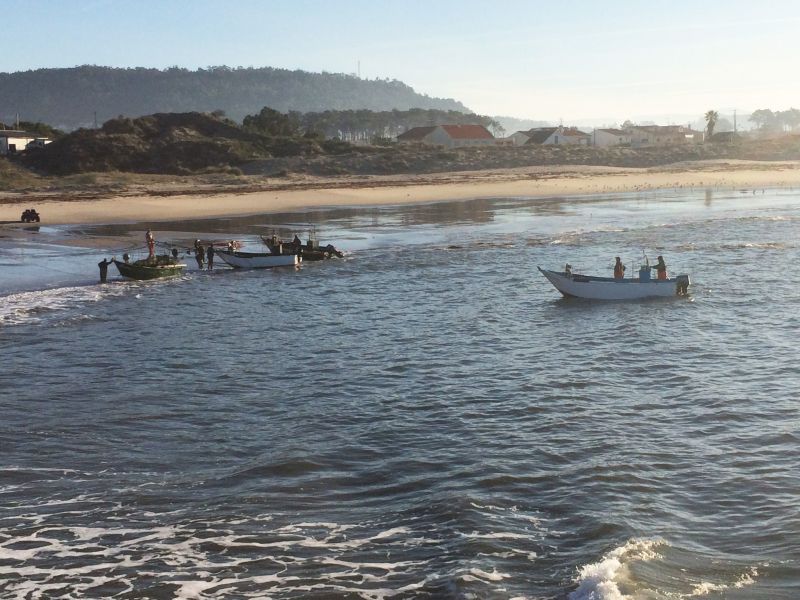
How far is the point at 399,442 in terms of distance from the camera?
17.1 m

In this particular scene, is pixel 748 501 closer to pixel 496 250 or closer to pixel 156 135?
pixel 496 250

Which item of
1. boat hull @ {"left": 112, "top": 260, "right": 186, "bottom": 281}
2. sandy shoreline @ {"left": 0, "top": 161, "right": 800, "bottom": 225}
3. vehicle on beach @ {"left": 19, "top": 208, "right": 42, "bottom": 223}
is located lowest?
boat hull @ {"left": 112, "top": 260, "right": 186, "bottom": 281}

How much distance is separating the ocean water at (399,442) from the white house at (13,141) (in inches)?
2780

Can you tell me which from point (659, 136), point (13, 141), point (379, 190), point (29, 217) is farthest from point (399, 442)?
point (659, 136)

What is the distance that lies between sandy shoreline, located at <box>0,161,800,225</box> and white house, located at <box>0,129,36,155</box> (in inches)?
1214

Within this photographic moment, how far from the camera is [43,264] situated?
4147 centimetres

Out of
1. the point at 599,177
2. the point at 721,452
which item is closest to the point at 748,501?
the point at 721,452

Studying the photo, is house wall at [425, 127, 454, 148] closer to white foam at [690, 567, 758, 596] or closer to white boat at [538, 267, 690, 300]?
white boat at [538, 267, 690, 300]

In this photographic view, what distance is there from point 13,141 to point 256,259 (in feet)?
234

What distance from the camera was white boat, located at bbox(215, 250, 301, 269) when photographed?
42.0m

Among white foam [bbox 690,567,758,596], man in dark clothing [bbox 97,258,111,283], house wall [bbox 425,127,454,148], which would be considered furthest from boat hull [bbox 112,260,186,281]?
house wall [bbox 425,127,454,148]

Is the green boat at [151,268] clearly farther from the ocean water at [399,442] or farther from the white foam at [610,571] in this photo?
the white foam at [610,571]

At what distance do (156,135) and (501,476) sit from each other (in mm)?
94298

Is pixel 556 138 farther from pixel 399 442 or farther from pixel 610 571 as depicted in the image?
pixel 610 571
